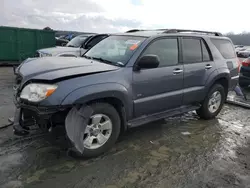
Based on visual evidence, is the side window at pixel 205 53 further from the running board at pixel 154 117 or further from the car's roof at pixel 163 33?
the running board at pixel 154 117

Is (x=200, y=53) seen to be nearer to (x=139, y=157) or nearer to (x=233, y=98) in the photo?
(x=139, y=157)

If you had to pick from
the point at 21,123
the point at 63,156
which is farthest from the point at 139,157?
the point at 21,123

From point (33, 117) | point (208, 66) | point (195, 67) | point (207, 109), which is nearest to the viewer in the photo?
point (33, 117)

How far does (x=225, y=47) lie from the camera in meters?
5.59

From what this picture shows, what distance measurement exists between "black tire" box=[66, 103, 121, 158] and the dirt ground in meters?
0.10

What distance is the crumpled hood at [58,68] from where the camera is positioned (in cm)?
318

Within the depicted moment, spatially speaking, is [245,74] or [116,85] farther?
[245,74]

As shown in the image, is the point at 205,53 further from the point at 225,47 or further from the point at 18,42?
the point at 18,42

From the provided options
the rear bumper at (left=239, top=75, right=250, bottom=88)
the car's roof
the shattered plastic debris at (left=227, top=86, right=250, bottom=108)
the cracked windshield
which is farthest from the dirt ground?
the rear bumper at (left=239, top=75, right=250, bottom=88)

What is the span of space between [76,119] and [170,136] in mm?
1958

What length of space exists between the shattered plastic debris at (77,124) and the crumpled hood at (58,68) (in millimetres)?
485

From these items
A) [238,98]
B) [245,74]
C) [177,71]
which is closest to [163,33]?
[177,71]

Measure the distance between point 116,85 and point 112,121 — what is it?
20.6 inches

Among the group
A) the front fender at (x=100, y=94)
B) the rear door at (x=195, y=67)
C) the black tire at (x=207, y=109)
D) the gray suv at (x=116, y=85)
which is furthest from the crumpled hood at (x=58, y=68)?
the black tire at (x=207, y=109)
